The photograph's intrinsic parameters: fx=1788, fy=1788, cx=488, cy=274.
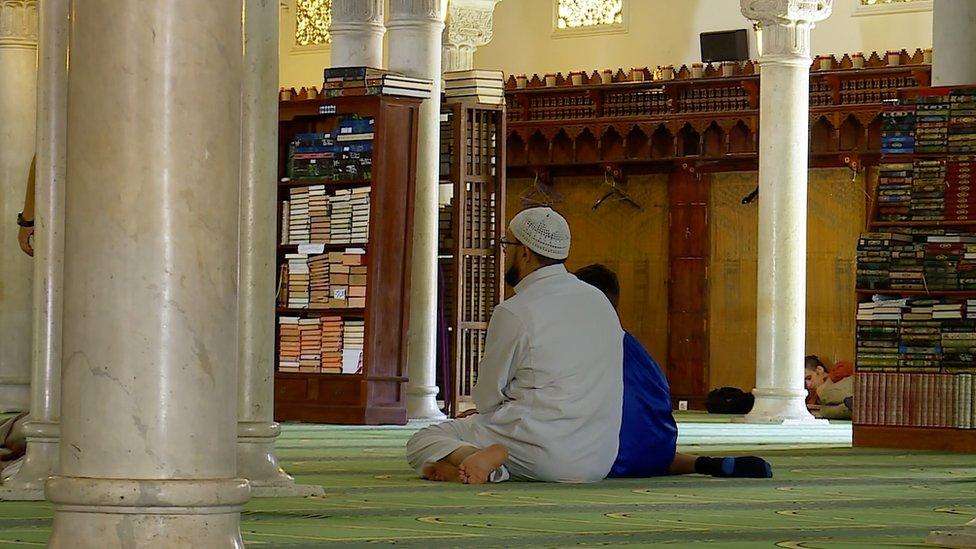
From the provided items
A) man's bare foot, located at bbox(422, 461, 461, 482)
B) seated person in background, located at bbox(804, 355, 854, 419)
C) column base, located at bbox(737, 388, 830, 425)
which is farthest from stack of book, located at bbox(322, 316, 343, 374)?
man's bare foot, located at bbox(422, 461, 461, 482)

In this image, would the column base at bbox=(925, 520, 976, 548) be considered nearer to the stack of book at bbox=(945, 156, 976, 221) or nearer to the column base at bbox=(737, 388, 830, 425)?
the stack of book at bbox=(945, 156, 976, 221)

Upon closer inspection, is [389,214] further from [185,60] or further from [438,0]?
[185,60]

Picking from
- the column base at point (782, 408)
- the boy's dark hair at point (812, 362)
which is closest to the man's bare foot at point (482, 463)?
the column base at point (782, 408)

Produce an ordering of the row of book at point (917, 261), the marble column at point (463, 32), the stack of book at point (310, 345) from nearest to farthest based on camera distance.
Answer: the row of book at point (917, 261), the stack of book at point (310, 345), the marble column at point (463, 32)

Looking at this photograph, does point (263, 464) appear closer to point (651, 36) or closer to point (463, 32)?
point (463, 32)

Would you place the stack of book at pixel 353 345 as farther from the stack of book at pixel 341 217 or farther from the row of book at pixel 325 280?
the stack of book at pixel 341 217

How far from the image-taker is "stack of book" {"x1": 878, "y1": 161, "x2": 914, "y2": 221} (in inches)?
355

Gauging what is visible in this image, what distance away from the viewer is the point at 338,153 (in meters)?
11.2

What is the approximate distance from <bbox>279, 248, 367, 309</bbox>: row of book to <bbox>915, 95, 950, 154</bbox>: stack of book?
142 inches

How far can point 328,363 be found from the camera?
11.1 meters

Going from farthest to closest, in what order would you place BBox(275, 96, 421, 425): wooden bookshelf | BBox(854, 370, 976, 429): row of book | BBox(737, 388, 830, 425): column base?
1. BBox(737, 388, 830, 425): column base
2. BBox(275, 96, 421, 425): wooden bookshelf
3. BBox(854, 370, 976, 429): row of book

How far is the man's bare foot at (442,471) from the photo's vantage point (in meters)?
5.97

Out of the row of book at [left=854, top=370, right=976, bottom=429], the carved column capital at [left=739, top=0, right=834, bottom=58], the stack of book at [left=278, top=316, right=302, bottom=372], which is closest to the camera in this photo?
the row of book at [left=854, top=370, right=976, bottom=429]

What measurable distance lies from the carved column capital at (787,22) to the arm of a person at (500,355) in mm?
7129
